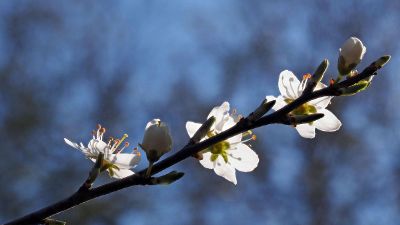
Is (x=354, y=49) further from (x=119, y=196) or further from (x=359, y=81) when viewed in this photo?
(x=119, y=196)

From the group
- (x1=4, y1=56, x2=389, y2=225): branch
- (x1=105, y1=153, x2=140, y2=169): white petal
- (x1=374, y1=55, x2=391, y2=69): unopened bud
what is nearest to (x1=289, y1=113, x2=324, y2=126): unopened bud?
(x1=4, y1=56, x2=389, y2=225): branch

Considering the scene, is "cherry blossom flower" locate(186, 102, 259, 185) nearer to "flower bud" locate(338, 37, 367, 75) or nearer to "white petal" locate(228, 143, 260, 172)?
"white petal" locate(228, 143, 260, 172)

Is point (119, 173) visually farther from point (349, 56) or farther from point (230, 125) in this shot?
point (349, 56)

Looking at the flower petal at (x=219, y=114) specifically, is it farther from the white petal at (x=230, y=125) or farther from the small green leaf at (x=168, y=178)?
the small green leaf at (x=168, y=178)

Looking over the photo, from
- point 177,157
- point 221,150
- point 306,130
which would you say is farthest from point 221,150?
point 177,157

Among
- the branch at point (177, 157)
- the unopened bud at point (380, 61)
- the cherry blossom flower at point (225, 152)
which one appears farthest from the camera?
the cherry blossom flower at point (225, 152)

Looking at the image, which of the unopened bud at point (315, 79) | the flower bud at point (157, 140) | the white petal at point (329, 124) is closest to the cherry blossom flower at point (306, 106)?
the white petal at point (329, 124)
